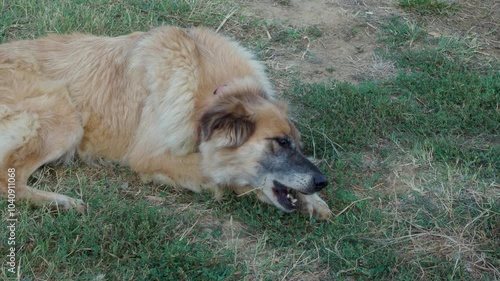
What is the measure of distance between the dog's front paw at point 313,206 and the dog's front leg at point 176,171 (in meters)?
0.63

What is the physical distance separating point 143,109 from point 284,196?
135 cm

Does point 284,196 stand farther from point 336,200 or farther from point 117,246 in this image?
point 117,246

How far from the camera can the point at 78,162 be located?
5.44 metres

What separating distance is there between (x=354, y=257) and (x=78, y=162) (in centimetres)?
239

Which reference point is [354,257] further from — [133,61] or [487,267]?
[133,61]

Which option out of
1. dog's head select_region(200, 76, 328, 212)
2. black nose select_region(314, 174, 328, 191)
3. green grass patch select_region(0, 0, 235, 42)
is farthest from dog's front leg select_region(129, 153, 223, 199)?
green grass patch select_region(0, 0, 235, 42)

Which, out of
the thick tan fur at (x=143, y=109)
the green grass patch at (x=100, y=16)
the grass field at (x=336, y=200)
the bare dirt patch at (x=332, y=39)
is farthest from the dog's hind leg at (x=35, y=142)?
the bare dirt patch at (x=332, y=39)

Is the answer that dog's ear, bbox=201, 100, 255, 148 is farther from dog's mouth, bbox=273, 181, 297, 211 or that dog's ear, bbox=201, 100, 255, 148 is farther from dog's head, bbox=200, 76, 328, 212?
dog's mouth, bbox=273, 181, 297, 211

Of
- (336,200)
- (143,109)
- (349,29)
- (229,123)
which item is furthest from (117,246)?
(349,29)

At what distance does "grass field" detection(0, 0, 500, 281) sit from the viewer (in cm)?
430

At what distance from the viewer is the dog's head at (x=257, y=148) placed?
477cm

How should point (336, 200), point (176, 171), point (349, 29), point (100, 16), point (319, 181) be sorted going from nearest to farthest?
point (319, 181) < point (336, 200) < point (176, 171) < point (100, 16) < point (349, 29)

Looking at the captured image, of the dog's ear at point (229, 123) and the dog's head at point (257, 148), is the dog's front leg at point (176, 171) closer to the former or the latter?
the dog's head at point (257, 148)

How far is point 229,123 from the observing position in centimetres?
477
